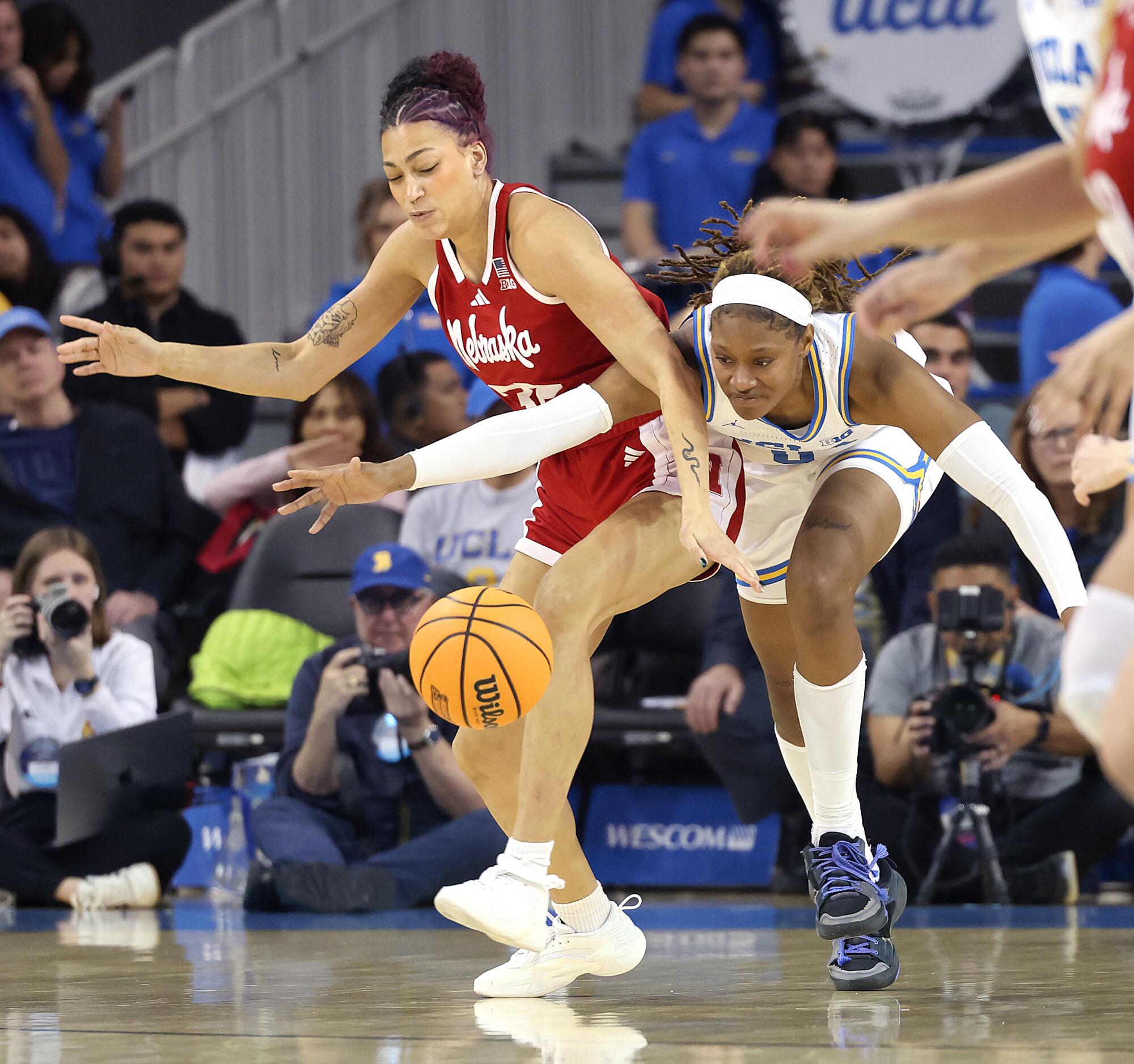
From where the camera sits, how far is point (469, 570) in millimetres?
6570

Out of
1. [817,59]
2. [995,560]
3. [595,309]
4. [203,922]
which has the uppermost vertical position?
[817,59]

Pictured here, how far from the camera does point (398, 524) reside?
710cm

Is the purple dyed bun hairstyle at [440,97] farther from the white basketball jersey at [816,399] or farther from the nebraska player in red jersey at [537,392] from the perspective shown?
the white basketball jersey at [816,399]

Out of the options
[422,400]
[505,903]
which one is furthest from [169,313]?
[505,903]

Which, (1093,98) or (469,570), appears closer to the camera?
(1093,98)

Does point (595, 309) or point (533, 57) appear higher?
point (533, 57)

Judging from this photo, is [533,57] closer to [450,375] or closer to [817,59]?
[817,59]

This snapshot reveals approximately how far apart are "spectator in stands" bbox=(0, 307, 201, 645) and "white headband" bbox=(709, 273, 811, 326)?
394cm

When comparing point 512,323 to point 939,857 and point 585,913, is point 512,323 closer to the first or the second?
point 585,913

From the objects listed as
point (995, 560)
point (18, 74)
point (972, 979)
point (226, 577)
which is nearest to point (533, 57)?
point (18, 74)

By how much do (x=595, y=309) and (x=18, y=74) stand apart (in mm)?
5466

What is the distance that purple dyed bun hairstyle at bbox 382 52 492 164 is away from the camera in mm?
3723

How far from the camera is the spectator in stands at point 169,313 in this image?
757 centimetres

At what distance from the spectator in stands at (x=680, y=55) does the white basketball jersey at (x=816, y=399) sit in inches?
187
